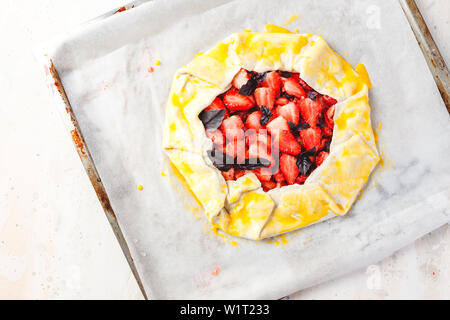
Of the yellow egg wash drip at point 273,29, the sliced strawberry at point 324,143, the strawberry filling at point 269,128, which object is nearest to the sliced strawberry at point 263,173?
the strawberry filling at point 269,128

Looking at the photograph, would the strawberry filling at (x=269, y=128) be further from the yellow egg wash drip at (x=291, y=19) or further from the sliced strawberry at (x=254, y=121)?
the yellow egg wash drip at (x=291, y=19)

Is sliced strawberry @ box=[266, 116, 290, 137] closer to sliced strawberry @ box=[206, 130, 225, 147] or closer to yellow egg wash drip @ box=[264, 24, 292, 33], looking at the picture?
sliced strawberry @ box=[206, 130, 225, 147]

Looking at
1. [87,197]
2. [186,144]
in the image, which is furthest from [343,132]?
[87,197]

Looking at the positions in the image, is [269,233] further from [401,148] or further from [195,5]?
[195,5]

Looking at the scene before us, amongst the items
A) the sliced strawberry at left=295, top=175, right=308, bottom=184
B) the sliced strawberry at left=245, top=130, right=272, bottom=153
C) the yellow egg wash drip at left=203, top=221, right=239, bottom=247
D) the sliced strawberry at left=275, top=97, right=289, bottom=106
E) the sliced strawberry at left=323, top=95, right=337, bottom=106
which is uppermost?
the sliced strawberry at left=275, top=97, right=289, bottom=106

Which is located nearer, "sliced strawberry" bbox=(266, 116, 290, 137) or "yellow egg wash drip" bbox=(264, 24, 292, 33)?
"sliced strawberry" bbox=(266, 116, 290, 137)

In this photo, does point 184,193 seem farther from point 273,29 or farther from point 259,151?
point 273,29

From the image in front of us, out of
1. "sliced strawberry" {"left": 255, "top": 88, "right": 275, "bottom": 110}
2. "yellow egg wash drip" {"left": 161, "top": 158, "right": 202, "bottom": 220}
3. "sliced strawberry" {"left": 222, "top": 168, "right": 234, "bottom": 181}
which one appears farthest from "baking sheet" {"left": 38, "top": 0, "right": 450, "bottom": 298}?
"sliced strawberry" {"left": 255, "top": 88, "right": 275, "bottom": 110}
